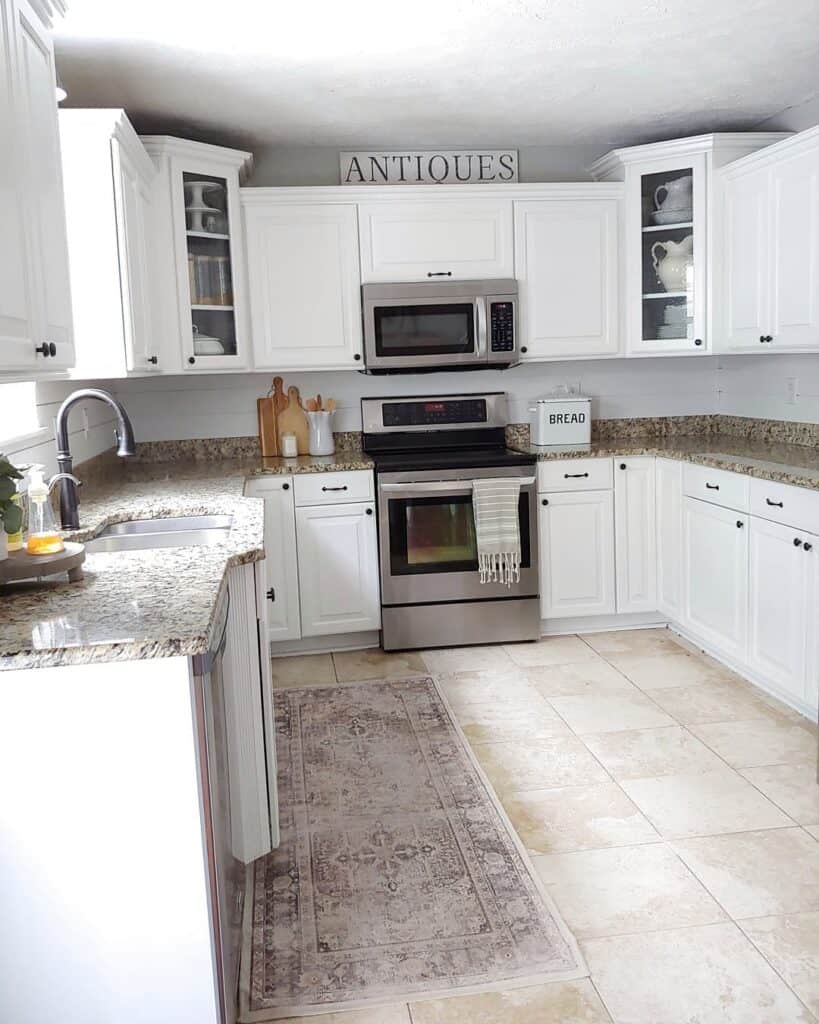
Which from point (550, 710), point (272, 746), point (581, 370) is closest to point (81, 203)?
point (272, 746)

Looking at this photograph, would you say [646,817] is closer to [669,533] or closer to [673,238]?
[669,533]

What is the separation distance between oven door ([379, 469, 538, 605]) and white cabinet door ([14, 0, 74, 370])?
6.49 ft

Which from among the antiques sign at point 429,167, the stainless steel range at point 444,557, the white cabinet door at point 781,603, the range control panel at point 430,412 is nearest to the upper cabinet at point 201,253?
the antiques sign at point 429,167

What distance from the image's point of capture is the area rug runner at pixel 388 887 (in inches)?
80.4

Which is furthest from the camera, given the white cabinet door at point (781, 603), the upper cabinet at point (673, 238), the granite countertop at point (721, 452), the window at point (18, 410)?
Answer: the upper cabinet at point (673, 238)

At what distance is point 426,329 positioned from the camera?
4.40m

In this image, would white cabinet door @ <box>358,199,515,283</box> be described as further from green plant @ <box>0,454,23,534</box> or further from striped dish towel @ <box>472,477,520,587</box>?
green plant @ <box>0,454,23,534</box>

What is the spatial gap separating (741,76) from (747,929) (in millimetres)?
2986

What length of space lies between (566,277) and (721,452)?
43.2 inches

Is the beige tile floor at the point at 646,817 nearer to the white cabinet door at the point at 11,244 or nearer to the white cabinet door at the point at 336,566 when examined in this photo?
the white cabinet door at the point at 336,566

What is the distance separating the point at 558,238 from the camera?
4.44m

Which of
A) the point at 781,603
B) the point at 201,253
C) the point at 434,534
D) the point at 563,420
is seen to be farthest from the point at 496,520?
the point at 201,253

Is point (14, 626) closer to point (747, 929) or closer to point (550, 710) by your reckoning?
point (747, 929)

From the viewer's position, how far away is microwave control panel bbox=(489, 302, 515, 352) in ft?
14.4
